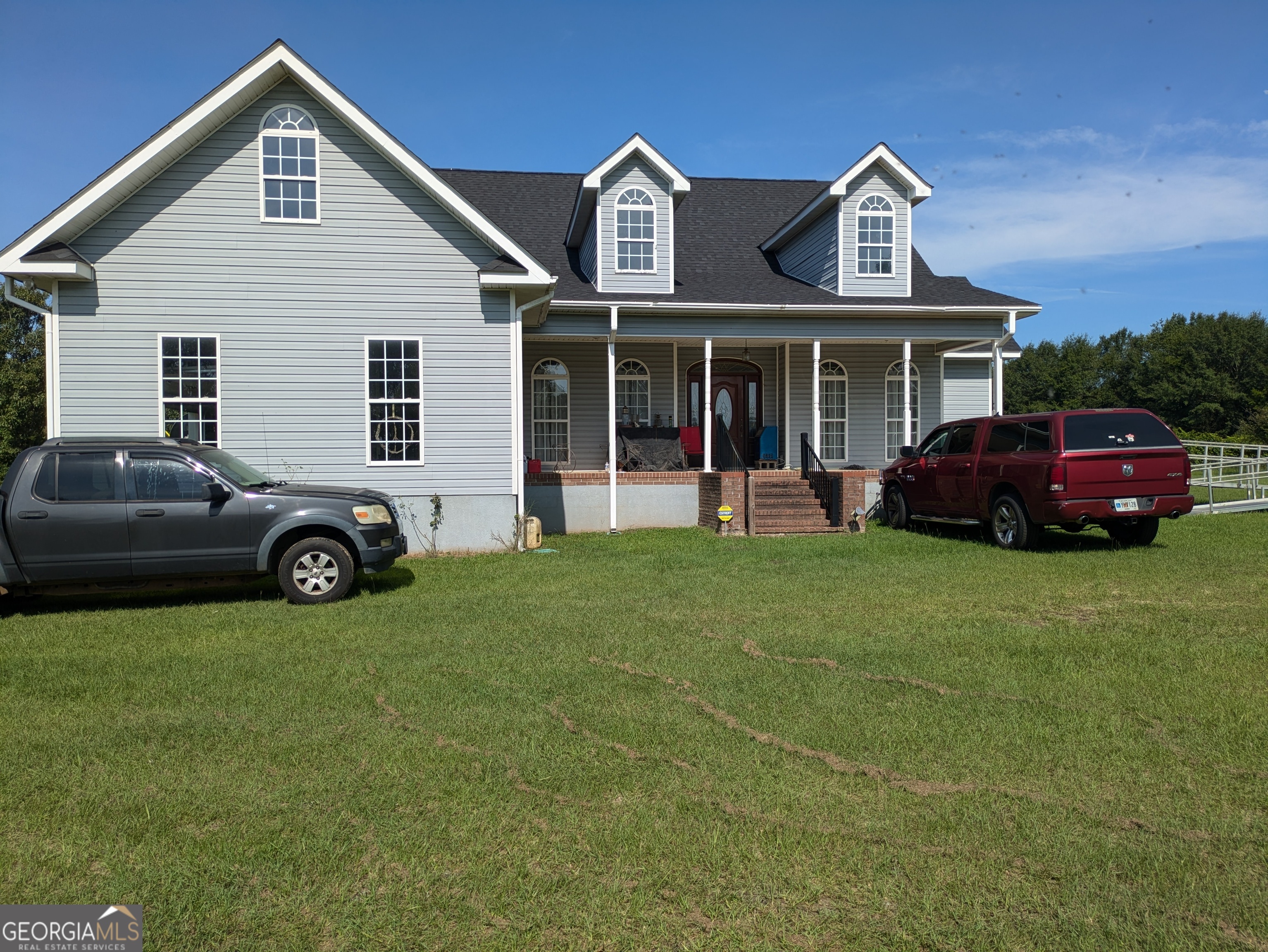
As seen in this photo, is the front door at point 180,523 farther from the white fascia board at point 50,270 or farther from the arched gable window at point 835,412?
the arched gable window at point 835,412

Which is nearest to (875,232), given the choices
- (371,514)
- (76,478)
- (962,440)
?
(962,440)

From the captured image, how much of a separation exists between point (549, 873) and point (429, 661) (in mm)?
3450

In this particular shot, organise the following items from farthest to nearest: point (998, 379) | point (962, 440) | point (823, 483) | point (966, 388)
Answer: point (966, 388) < point (998, 379) < point (823, 483) < point (962, 440)

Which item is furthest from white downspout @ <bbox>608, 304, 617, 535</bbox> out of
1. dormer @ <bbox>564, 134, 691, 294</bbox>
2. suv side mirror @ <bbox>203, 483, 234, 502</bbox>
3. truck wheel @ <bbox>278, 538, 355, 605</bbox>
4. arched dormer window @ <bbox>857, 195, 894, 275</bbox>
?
suv side mirror @ <bbox>203, 483, 234, 502</bbox>

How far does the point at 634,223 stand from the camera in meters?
17.8

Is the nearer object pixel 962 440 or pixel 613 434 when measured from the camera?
pixel 962 440

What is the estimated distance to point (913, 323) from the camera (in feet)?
58.5

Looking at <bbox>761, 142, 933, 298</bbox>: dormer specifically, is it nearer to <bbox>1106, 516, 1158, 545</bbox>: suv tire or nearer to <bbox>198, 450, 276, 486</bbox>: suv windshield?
<bbox>1106, 516, 1158, 545</bbox>: suv tire

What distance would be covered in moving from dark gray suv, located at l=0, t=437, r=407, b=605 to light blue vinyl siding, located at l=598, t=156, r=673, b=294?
30.8 ft

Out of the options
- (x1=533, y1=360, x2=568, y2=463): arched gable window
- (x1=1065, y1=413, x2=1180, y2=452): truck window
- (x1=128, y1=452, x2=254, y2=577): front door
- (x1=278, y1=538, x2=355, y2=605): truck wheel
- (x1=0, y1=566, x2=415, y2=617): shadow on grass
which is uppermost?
(x1=533, y1=360, x2=568, y2=463): arched gable window

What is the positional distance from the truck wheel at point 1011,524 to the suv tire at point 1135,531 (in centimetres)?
131

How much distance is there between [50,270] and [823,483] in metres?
12.6

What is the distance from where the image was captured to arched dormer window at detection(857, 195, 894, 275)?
1836 centimetres

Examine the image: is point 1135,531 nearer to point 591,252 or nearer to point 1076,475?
point 1076,475
